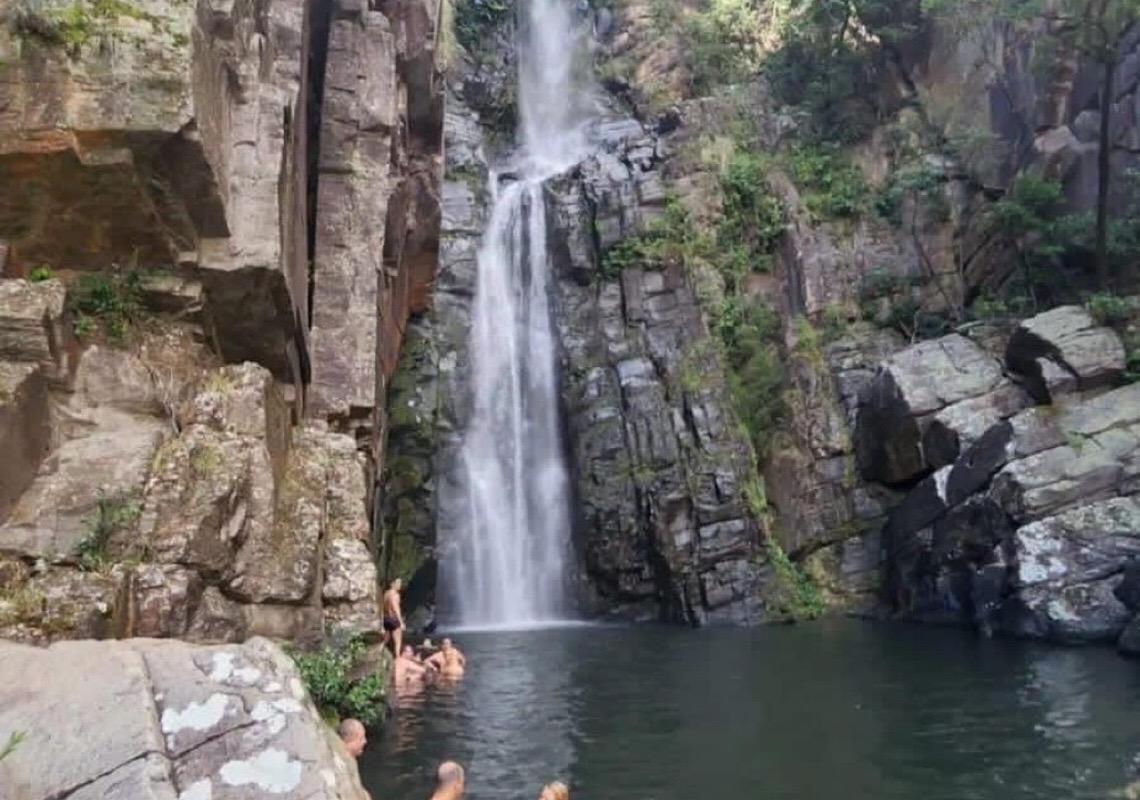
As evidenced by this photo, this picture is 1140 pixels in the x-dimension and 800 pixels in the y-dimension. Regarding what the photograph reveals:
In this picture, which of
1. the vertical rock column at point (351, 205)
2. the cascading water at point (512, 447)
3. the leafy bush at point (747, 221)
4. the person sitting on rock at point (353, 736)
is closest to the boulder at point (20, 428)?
the person sitting on rock at point (353, 736)

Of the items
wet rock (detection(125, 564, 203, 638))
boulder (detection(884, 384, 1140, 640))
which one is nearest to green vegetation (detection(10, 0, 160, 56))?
wet rock (detection(125, 564, 203, 638))

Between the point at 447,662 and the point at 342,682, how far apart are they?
5.92m

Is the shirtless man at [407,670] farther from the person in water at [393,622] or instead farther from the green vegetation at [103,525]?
the green vegetation at [103,525]

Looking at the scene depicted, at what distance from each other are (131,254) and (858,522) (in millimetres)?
21000

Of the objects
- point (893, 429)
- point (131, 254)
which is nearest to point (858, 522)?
point (893, 429)

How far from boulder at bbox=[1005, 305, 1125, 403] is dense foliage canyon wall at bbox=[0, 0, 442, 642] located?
16.8 meters

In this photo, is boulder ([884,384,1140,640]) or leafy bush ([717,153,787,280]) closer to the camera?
boulder ([884,384,1140,640])

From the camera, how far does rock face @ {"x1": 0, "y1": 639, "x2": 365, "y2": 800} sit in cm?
429

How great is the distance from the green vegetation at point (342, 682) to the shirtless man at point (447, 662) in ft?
15.8

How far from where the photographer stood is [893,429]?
2723cm

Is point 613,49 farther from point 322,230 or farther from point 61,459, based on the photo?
point 61,459

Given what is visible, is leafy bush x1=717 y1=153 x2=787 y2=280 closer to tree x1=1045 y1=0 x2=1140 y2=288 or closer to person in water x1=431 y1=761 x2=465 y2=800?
tree x1=1045 y1=0 x2=1140 y2=288

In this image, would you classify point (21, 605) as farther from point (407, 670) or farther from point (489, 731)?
point (407, 670)

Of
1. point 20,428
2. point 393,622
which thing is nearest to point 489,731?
point 393,622
